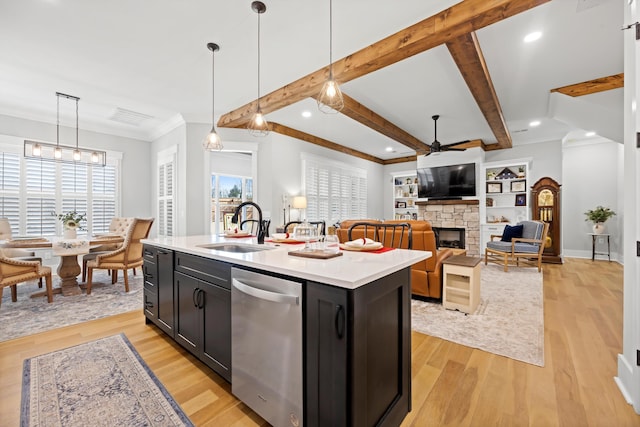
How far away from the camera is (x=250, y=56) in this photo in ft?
10.3

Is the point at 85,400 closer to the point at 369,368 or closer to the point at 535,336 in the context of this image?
the point at 369,368

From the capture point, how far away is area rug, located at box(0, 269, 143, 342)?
2779 mm

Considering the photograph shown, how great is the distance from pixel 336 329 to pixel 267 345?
50 cm

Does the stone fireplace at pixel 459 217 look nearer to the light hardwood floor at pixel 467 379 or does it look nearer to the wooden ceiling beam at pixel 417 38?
the light hardwood floor at pixel 467 379

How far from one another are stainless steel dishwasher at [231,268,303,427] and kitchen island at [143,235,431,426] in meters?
0.02

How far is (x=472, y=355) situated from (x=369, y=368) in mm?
1487

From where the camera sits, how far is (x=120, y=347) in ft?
7.68

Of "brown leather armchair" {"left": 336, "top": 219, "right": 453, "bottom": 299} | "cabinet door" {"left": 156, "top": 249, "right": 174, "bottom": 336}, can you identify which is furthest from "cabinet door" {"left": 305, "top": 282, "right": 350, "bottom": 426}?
"brown leather armchair" {"left": 336, "top": 219, "right": 453, "bottom": 299}

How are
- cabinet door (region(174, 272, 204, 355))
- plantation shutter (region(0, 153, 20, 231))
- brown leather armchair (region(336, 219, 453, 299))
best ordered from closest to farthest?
cabinet door (region(174, 272, 204, 355))
brown leather armchair (region(336, 219, 453, 299))
plantation shutter (region(0, 153, 20, 231))

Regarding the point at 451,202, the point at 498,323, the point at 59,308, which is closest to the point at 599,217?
the point at 451,202

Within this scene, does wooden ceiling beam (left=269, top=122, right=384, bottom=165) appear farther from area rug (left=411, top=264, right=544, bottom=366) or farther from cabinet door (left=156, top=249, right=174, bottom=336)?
area rug (left=411, top=264, right=544, bottom=366)

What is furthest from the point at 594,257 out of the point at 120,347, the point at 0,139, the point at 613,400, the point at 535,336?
the point at 0,139

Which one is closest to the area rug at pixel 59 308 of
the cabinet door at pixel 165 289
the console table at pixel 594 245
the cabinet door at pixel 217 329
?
the cabinet door at pixel 165 289

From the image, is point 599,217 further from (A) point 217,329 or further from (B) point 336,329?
(A) point 217,329
